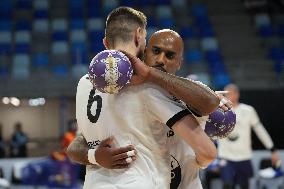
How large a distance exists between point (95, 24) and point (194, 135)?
1415cm

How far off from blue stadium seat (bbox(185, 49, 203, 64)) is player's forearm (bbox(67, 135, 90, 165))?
1201cm

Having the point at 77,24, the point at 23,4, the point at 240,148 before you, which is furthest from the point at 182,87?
the point at 23,4

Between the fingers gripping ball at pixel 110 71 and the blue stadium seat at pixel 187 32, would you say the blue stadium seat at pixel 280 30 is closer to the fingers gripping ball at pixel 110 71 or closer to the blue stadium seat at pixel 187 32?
the blue stadium seat at pixel 187 32

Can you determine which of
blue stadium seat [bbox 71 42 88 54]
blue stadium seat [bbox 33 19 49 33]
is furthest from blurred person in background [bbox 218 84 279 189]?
blue stadium seat [bbox 33 19 49 33]

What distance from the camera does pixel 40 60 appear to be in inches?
588

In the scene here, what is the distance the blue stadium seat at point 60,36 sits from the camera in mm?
16103

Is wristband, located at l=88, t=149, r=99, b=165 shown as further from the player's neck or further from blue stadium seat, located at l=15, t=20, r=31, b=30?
blue stadium seat, located at l=15, t=20, r=31, b=30

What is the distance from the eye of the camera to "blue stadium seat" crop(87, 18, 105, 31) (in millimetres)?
16328

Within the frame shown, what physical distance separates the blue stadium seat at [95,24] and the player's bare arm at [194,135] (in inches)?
549

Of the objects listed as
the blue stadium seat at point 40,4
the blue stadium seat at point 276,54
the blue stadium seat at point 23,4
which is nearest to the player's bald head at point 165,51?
the blue stadium seat at point 276,54

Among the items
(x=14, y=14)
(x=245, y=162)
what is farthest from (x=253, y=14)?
(x=245, y=162)

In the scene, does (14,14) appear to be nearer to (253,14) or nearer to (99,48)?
(99,48)

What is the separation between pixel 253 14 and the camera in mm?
17438

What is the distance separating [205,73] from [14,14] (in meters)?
6.44
